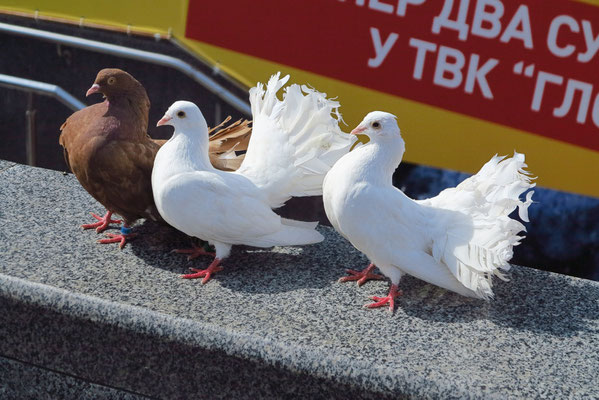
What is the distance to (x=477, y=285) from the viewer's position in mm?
2070

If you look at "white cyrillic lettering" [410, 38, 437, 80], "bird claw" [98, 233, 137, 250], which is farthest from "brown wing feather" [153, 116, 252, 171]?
"white cyrillic lettering" [410, 38, 437, 80]

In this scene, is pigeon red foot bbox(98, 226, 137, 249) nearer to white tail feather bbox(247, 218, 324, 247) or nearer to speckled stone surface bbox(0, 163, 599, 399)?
speckled stone surface bbox(0, 163, 599, 399)

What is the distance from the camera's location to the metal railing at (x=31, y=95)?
4.09 m

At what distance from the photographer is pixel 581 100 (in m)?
3.37

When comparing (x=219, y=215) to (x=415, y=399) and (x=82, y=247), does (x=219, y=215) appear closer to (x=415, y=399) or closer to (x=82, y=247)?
(x=82, y=247)

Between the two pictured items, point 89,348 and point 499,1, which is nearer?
point 89,348

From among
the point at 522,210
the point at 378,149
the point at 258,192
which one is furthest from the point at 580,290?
the point at 258,192

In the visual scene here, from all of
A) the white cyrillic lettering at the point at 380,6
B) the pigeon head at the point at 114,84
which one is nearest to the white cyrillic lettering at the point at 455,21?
the white cyrillic lettering at the point at 380,6

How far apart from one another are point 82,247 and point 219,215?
570 millimetres

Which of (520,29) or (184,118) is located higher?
(520,29)

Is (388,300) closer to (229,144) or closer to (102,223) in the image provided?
(229,144)

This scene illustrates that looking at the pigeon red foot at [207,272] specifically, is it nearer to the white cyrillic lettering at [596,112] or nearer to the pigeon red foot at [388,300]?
the pigeon red foot at [388,300]

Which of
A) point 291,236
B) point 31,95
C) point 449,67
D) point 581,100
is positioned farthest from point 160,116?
point 581,100

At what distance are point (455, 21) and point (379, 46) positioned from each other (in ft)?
1.27
